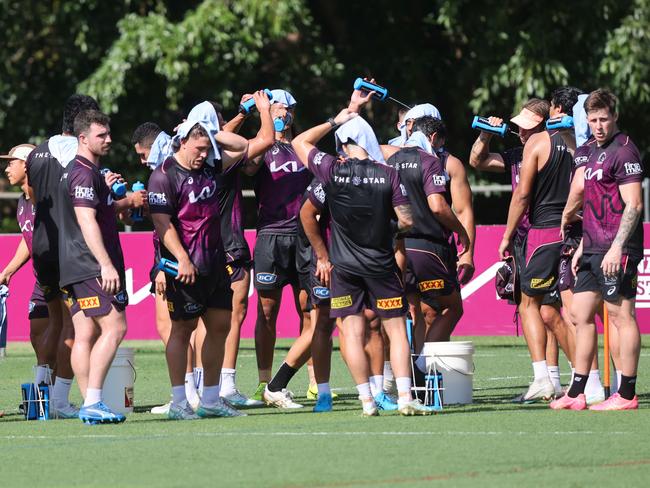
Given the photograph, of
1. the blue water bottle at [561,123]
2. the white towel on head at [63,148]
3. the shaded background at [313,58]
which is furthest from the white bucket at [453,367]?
the shaded background at [313,58]

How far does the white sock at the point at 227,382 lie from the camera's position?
11.7 meters

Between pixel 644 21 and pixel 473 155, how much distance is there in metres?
10.6

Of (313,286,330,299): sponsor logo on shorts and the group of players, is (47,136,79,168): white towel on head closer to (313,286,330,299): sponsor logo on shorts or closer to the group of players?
the group of players

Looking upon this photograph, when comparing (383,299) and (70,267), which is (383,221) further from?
(70,267)

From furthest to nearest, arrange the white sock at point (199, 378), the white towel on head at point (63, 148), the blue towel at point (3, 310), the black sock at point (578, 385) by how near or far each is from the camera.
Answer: the blue towel at point (3, 310) < the white sock at point (199, 378) < the white towel on head at point (63, 148) < the black sock at point (578, 385)

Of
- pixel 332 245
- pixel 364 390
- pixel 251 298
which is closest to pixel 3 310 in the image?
pixel 251 298

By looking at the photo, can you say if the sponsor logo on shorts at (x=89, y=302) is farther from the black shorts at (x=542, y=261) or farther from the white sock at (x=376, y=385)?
the black shorts at (x=542, y=261)

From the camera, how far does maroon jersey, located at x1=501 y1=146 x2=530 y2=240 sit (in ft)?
39.3

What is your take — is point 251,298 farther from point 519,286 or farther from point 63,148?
point 63,148

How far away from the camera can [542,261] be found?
11.6 m

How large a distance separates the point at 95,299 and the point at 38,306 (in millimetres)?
1954

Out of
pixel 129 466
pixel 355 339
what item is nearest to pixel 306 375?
pixel 355 339

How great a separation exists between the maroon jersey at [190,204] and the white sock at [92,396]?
1.09 meters

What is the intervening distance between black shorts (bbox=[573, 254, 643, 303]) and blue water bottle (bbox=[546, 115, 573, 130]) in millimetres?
1554
